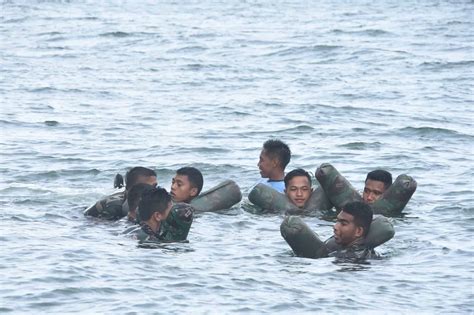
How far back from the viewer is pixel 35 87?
30375 millimetres

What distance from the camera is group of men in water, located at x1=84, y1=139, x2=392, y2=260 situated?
1494 centimetres

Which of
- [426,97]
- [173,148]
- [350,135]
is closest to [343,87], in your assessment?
[426,97]

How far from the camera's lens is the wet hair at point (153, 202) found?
50.6 ft

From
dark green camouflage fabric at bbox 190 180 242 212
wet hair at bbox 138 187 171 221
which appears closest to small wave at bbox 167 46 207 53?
dark green camouflage fabric at bbox 190 180 242 212

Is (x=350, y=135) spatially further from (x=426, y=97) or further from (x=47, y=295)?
(x=47, y=295)

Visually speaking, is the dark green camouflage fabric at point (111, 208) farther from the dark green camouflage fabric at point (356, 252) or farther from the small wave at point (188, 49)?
the small wave at point (188, 49)

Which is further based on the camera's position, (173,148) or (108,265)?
(173,148)

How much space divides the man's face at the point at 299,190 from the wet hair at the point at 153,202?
251 cm

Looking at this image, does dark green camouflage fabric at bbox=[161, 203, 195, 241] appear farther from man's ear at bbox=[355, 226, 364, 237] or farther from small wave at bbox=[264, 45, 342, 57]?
small wave at bbox=[264, 45, 342, 57]

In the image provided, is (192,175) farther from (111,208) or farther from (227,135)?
(227,135)

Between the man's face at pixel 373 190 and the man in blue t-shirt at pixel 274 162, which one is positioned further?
the man in blue t-shirt at pixel 274 162

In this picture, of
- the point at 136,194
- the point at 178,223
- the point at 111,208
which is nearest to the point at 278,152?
the point at 111,208

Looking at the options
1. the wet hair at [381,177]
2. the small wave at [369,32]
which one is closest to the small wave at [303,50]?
the small wave at [369,32]

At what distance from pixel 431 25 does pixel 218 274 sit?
27831 millimetres
